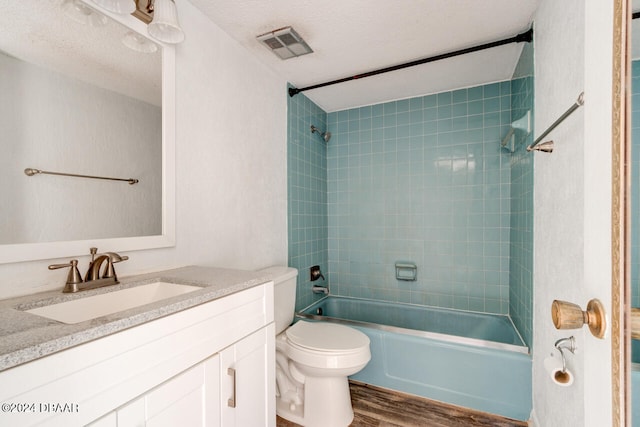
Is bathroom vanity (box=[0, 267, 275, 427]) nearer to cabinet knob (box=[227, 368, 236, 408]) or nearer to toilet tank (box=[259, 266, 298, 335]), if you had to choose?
cabinet knob (box=[227, 368, 236, 408])

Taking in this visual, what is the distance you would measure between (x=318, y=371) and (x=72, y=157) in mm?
1463

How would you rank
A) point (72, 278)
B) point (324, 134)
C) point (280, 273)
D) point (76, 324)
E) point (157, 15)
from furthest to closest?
point (324, 134), point (280, 273), point (157, 15), point (72, 278), point (76, 324)

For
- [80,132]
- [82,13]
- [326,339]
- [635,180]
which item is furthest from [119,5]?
[326,339]

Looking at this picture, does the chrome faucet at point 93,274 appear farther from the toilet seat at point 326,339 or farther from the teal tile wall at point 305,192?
the teal tile wall at point 305,192

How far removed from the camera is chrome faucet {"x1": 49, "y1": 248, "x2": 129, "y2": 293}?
95cm

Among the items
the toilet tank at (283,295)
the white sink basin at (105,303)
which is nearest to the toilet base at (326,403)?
the toilet tank at (283,295)

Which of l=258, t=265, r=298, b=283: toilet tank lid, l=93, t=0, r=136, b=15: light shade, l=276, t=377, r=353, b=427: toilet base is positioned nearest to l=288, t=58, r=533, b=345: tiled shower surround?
l=258, t=265, r=298, b=283: toilet tank lid

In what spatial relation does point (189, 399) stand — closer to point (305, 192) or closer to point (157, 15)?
point (157, 15)

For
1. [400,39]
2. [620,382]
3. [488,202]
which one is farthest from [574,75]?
[488,202]

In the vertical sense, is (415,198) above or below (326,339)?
above

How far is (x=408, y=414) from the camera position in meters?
1.71

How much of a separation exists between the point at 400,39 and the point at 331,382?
2.05 meters

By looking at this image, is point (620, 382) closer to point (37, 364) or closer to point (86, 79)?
point (37, 364)

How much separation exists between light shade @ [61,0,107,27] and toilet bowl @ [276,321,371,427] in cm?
170
